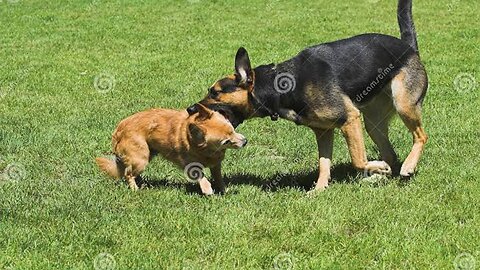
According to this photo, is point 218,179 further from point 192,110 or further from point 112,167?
point 112,167

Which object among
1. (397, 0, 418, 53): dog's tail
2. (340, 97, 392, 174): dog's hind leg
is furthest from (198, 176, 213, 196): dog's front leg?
(397, 0, 418, 53): dog's tail

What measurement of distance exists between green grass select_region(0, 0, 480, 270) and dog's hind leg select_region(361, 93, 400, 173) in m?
0.36

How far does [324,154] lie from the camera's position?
680 cm

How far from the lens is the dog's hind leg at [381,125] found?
23.5 feet

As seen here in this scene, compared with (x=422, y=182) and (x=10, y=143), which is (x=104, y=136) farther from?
(x=422, y=182)

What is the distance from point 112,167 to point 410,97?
3.18m

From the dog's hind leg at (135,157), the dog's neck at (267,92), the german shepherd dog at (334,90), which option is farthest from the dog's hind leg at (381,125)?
the dog's hind leg at (135,157)

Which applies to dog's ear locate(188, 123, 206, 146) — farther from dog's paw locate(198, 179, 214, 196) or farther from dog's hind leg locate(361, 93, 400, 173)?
dog's hind leg locate(361, 93, 400, 173)

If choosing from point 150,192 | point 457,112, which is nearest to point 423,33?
point 457,112

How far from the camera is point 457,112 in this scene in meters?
9.28

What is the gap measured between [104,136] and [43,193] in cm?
235

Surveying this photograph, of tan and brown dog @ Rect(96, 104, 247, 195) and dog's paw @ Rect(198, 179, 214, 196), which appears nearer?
tan and brown dog @ Rect(96, 104, 247, 195)

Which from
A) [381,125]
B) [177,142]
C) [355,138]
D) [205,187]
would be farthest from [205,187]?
[381,125]

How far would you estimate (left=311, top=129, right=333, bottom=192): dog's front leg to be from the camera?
21.7 feet
